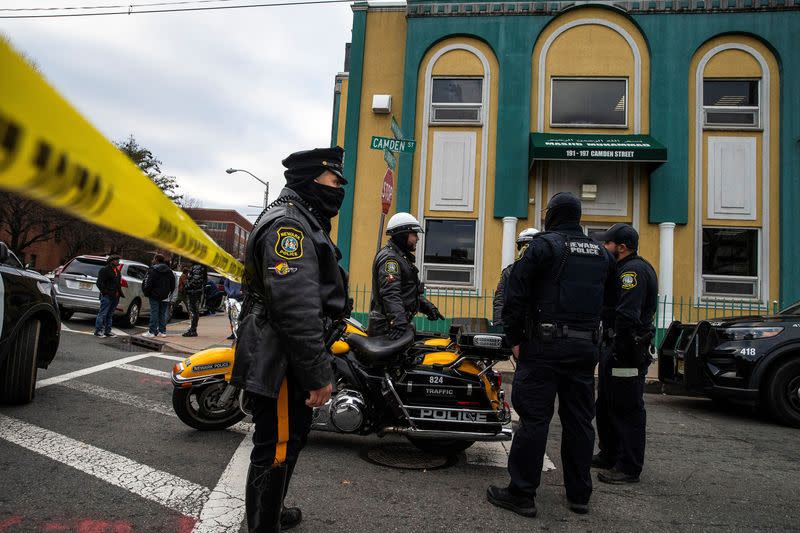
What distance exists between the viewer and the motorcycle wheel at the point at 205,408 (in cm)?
435

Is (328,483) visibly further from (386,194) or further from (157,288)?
(157,288)

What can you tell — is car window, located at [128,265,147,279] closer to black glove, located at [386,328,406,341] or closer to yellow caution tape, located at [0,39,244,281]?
black glove, located at [386,328,406,341]

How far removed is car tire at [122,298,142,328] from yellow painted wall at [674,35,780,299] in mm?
13190

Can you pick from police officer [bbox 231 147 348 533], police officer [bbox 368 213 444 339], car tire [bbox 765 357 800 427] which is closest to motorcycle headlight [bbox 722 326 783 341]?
car tire [bbox 765 357 800 427]

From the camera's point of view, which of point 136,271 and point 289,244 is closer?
point 289,244

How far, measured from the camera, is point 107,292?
10422mm

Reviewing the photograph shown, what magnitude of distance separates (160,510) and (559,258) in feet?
9.22

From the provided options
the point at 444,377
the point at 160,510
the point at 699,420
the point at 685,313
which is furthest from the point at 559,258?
the point at 685,313

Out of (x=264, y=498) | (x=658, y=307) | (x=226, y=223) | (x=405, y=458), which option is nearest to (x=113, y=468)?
(x=264, y=498)

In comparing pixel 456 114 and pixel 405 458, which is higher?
pixel 456 114

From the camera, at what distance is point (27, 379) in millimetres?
4832

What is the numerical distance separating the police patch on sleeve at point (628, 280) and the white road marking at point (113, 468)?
3271 mm

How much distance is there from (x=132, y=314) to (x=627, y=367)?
12706 millimetres

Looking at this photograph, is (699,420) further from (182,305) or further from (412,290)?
(182,305)
